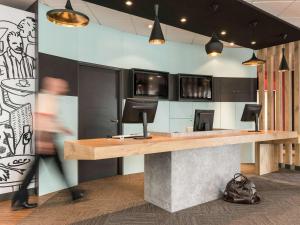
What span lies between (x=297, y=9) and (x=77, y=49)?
407cm

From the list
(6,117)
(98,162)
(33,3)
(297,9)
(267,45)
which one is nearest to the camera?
(6,117)

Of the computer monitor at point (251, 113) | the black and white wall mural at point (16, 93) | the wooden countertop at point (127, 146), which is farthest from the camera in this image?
the computer monitor at point (251, 113)

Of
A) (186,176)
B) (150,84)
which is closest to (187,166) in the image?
(186,176)

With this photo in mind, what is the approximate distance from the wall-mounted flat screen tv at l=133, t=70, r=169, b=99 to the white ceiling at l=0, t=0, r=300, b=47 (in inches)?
36.0

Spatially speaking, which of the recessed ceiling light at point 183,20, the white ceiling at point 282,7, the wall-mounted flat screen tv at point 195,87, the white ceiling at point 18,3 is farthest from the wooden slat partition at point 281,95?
the white ceiling at point 18,3

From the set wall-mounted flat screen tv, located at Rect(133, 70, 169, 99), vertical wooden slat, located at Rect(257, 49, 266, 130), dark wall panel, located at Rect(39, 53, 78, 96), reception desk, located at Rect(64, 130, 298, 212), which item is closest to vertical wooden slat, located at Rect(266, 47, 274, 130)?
vertical wooden slat, located at Rect(257, 49, 266, 130)

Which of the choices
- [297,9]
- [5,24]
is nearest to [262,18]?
[297,9]

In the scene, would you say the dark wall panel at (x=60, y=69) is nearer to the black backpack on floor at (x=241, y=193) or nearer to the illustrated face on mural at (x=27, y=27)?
the illustrated face on mural at (x=27, y=27)

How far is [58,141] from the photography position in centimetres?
402

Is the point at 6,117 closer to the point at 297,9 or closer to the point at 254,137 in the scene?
the point at 254,137

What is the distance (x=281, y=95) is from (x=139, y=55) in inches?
142

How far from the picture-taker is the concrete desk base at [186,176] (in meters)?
3.47

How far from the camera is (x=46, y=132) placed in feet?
13.0

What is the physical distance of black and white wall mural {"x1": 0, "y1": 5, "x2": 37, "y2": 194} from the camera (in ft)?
12.8
